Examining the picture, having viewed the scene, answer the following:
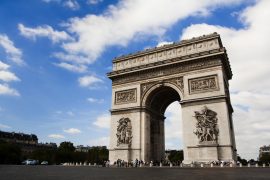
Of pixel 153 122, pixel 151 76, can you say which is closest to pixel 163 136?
pixel 153 122

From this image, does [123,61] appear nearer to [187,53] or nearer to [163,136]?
[187,53]

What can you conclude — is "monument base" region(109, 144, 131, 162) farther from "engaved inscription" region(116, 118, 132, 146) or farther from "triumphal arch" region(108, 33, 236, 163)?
"engaved inscription" region(116, 118, 132, 146)

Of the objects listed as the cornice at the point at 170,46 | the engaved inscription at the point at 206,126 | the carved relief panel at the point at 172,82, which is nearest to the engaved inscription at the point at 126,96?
the carved relief panel at the point at 172,82

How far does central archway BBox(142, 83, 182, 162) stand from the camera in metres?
28.1

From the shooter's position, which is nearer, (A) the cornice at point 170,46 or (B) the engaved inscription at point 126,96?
(A) the cornice at point 170,46

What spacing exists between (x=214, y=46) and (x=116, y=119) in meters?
12.4

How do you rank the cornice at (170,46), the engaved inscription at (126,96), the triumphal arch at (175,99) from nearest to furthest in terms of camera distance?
the triumphal arch at (175,99) < the cornice at (170,46) < the engaved inscription at (126,96)

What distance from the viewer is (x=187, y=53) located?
26.9 metres

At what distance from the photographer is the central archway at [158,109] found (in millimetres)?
28141

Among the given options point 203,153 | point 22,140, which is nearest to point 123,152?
point 203,153

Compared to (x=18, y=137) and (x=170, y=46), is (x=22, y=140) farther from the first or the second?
(x=170, y=46)

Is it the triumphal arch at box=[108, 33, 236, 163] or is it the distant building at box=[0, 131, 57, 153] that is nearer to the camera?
the triumphal arch at box=[108, 33, 236, 163]

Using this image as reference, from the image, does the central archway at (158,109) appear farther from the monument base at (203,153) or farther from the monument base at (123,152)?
the monument base at (203,153)

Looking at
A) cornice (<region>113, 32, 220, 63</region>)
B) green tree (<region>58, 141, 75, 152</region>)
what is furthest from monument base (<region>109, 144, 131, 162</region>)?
green tree (<region>58, 141, 75, 152</region>)
